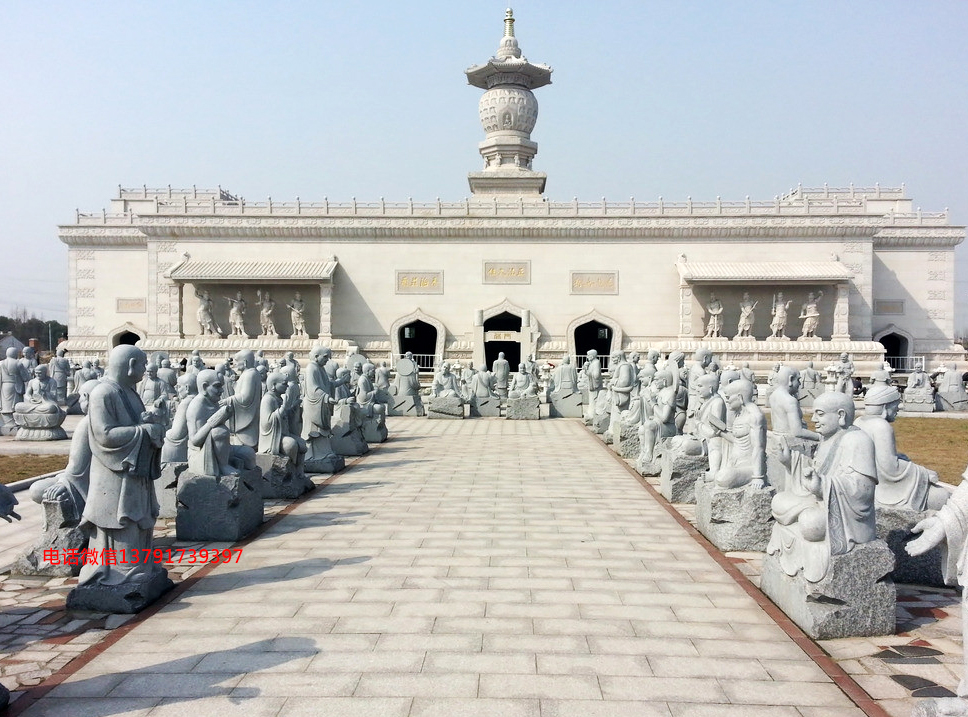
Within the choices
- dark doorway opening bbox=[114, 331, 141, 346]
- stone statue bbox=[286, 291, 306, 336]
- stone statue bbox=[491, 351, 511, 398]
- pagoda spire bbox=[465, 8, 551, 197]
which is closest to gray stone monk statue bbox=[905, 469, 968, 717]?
stone statue bbox=[491, 351, 511, 398]

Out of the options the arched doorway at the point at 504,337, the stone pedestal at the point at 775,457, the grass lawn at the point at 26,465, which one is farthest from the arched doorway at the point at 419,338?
the stone pedestal at the point at 775,457

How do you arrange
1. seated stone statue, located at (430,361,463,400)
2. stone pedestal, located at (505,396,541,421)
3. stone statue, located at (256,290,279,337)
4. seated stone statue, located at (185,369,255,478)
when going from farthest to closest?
stone statue, located at (256,290,279,337), seated stone statue, located at (430,361,463,400), stone pedestal, located at (505,396,541,421), seated stone statue, located at (185,369,255,478)

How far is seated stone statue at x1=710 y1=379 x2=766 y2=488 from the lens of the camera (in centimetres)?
666

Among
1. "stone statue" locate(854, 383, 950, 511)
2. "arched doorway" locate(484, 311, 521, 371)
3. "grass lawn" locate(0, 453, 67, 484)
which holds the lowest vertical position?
"grass lawn" locate(0, 453, 67, 484)

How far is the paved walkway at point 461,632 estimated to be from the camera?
12.3 feet

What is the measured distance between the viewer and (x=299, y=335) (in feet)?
89.9

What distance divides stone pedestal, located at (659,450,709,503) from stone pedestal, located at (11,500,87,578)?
6220 millimetres

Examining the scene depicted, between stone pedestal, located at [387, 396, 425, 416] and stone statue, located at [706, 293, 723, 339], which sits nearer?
stone pedestal, located at [387, 396, 425, 416]

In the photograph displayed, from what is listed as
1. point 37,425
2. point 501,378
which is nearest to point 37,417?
point 37,425

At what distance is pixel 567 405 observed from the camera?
19.7 m

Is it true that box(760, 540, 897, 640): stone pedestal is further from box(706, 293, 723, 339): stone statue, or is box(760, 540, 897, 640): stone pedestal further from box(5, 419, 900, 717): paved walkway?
box(706, 293, 723, 339): stone statue

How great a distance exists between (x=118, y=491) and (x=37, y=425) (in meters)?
11.2

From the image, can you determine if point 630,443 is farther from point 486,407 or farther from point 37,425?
point 37,425

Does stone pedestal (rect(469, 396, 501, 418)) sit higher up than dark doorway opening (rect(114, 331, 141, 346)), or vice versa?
dark doorway opening (rect(114, 331, 141, 346))
